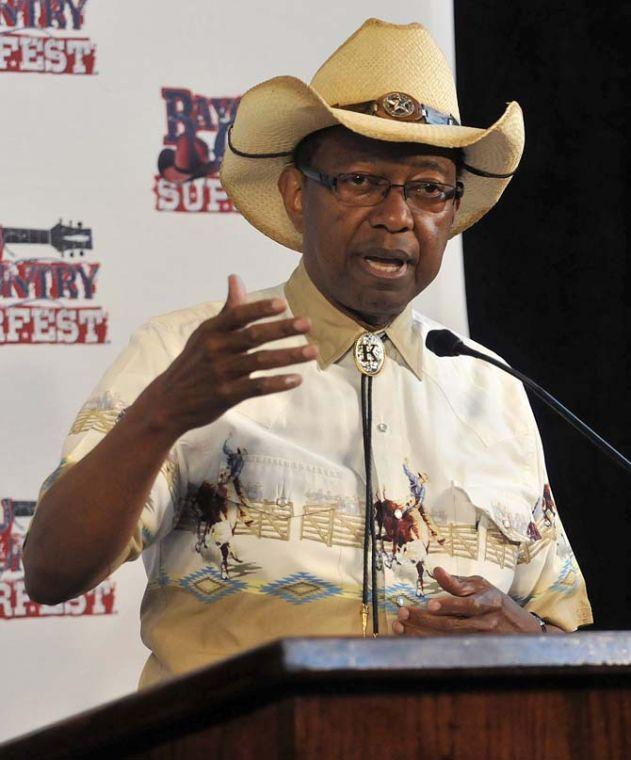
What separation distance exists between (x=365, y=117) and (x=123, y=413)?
0.60 m

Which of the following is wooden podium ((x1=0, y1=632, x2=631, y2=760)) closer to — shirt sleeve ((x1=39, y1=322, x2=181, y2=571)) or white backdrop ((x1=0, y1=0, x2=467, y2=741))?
shirt sleeve ((x1=39, y1=322, x2=181, y2=571))

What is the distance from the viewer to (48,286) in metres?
2.46

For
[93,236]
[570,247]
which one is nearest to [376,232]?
[93,236]

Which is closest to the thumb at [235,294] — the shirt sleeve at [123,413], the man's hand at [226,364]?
the man's hand at [226,364]

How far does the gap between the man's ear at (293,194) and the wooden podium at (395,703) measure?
1.38 m

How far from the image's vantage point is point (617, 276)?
297 centimetres

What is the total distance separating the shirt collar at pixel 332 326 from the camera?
7.45 ft

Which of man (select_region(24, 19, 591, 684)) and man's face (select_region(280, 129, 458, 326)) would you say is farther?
man's face (select_region(280, 129, 458, 326))

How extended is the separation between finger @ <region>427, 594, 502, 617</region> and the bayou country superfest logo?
97 centimetres

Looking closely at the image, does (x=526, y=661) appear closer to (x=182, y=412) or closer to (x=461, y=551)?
(x=182, y=412)

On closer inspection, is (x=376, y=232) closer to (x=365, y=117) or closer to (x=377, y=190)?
(x=377, y=190)

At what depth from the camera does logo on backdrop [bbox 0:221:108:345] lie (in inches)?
95.8

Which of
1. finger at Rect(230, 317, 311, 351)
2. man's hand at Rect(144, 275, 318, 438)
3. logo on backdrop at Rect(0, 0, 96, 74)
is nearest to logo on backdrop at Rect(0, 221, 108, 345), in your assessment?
logo on backdrop at Rect(0, 0, 96, 74)

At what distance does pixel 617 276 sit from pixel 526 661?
2032 millimetres
